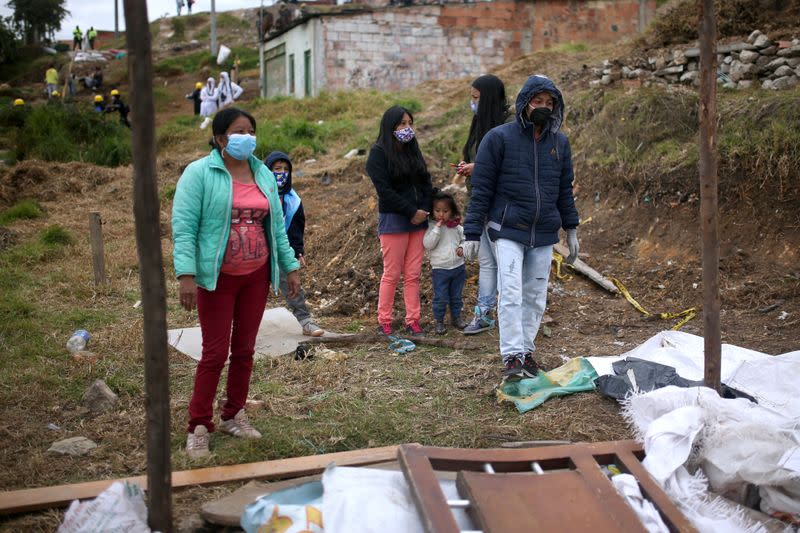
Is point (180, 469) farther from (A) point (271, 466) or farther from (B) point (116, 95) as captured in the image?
(B) point (116, 95)

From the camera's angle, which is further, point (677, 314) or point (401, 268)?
point (677, 314)

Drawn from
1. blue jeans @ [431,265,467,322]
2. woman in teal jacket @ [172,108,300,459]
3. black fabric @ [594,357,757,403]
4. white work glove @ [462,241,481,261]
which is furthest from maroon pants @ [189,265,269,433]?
blue jeans @ [431,265,467,322]

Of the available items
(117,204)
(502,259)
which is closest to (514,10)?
(117,204)

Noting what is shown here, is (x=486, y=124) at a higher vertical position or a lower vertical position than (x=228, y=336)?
higher

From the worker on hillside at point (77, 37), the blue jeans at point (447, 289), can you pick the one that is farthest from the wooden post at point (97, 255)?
the worker on hillside at point (77, 37)

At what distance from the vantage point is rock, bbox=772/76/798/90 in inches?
352

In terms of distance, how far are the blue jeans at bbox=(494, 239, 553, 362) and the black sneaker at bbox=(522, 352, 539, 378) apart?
7 cm

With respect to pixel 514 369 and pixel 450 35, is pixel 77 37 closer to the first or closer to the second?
pixel 450 35

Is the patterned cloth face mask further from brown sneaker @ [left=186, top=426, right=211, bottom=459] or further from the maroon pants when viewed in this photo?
brown sneaker @ [left=186, top=426, right=211, bottom=459]

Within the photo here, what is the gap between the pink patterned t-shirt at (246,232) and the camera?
155 inches

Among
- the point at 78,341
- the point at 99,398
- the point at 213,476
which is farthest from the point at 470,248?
the point at 78,341

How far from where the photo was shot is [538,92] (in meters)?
4.90

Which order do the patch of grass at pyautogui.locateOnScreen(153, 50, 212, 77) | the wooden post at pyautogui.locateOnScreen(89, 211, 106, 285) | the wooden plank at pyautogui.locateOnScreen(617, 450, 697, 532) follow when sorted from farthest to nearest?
the patch of grass at pyautogui.locateOnScreen(153, 50, 212, 77) → the wooden post at pyautogui.locateOnScreen(89, 211, 106, 285) → the wooden plank at pyautogui.locateOnScreen(617, 450, 697, 532)

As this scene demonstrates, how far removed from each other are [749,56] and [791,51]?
0.49m
